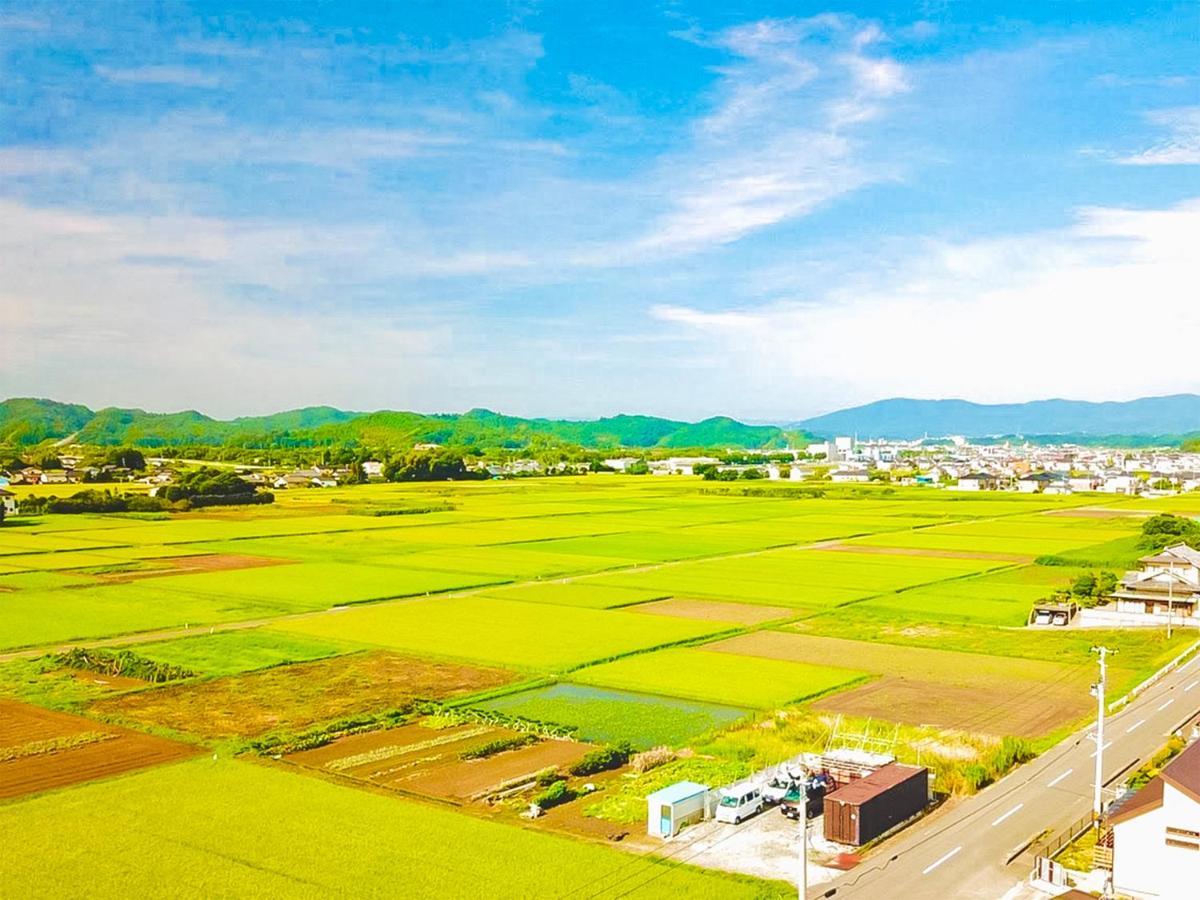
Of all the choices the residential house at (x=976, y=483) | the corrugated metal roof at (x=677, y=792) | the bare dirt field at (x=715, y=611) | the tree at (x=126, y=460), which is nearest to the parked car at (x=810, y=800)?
the corrugated metal roof at (x=677, y=792)

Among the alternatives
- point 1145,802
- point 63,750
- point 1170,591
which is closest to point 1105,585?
point 1170,591

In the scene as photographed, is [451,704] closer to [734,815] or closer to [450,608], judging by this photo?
[734,815]

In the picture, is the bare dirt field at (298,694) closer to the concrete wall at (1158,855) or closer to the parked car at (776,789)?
the parked car at (776,789)

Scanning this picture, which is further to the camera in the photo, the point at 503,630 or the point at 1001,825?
the point at 503,630

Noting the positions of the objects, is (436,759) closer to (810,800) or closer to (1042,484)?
(810,800)

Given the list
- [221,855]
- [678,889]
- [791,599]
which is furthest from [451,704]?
[791,599]

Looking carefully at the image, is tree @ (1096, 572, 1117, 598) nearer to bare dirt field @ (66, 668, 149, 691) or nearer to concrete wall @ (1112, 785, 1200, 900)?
concrete wall @ (1112, 785, 1200, 900)

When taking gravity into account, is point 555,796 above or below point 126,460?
below
